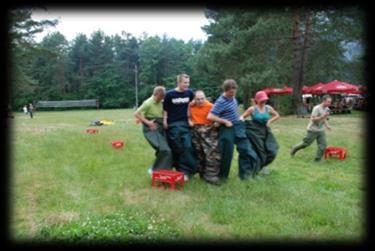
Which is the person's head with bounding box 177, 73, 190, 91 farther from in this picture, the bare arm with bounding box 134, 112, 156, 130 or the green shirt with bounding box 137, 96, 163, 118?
the bare arm with bounding box 134, 112, 156, 130

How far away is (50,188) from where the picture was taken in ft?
17.7

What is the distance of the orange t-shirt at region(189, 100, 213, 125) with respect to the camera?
18.4 ft

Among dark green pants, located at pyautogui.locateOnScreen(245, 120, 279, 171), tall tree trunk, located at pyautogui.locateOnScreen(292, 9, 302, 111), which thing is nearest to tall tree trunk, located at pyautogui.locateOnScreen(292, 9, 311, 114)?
tall tree trunk, located at pyautogui.locateOnScreen(292, 9, 302, 111)

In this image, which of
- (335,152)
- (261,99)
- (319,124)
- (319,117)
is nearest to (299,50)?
(335,152)

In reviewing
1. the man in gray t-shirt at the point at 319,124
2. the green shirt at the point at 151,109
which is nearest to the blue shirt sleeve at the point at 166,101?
the green shirt at the point at 151,109

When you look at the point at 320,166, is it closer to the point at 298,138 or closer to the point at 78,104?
the point at 298,138

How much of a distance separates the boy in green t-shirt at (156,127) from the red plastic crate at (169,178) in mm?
234

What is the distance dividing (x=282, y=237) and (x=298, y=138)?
8527mm

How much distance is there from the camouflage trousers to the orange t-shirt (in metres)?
0.08

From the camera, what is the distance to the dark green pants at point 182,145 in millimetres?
5586

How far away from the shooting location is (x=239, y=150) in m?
5.66

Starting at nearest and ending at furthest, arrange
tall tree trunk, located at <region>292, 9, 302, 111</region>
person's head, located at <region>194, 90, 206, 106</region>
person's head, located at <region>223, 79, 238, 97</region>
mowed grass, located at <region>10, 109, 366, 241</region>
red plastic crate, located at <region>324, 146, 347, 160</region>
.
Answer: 1. mowed grass, located at <region>10, 109, 366, 241</region>
2. person's head, located at <region>223, 79, 238, 97</region>
3. person's head, located at <region>194, 90, 206, 106</region>
4. red plastic crate, located at <region>324, 146, 347, 160</region>
5. tall tree trunk, located at <region>292, 9, 302, 111</region>

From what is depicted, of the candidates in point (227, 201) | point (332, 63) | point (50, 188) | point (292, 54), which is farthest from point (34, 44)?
point (227, 201)

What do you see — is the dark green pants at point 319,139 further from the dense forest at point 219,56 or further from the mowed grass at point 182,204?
the dense forest at point 219,56
